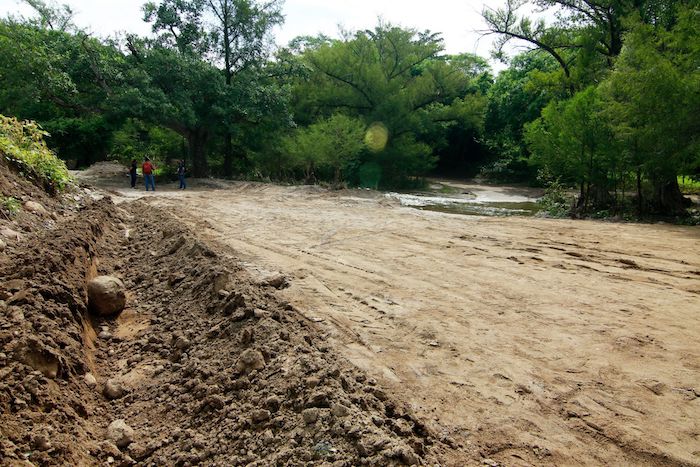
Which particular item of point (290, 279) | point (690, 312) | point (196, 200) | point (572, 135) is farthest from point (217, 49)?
point (690, 312)

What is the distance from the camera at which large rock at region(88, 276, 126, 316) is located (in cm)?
415

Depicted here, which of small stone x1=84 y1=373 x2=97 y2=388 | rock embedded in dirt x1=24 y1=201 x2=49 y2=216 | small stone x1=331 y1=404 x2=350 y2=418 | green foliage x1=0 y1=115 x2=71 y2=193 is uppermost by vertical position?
green foliage x1=0 y1=115 x2=71 y2=193

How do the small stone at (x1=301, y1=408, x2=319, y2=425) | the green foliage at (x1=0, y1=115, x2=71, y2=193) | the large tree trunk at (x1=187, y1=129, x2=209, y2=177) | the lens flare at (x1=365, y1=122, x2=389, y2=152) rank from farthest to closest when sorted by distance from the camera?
the lens flare at (x1=365, y1=122, x2=389, y2=152) < the large tree trunk at (x1=187, y1=129, x2=209, y2=177) < the green foliage at (x1=0, y1=115, x2=71, y2=193) < the small stone at (x1=301, y1=408, x2=319, y2=425)

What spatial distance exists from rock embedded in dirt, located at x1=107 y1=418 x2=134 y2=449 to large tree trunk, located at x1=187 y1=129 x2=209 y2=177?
21.0 m

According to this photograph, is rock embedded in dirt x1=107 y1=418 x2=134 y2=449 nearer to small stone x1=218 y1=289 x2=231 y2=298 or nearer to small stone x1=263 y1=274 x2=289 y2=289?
small stone x1=218 y1=289 x2=231 y2=298

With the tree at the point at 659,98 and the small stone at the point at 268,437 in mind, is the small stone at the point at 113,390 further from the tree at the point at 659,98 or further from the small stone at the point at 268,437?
the tree at the point at 659,98

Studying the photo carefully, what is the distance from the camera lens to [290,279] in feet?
17.2

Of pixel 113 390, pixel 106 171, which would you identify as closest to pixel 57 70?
pixel 106 171

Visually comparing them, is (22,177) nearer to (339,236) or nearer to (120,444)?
(339,236)

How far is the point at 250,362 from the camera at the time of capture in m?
3.02

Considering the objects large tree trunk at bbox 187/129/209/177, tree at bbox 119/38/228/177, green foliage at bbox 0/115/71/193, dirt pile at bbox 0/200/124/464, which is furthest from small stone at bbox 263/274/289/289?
large tree trunk at bbox 187/129/209/177

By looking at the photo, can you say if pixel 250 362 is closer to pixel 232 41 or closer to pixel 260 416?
pixel 260 416

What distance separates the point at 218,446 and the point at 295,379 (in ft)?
1.84

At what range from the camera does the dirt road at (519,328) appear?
2.69 m
